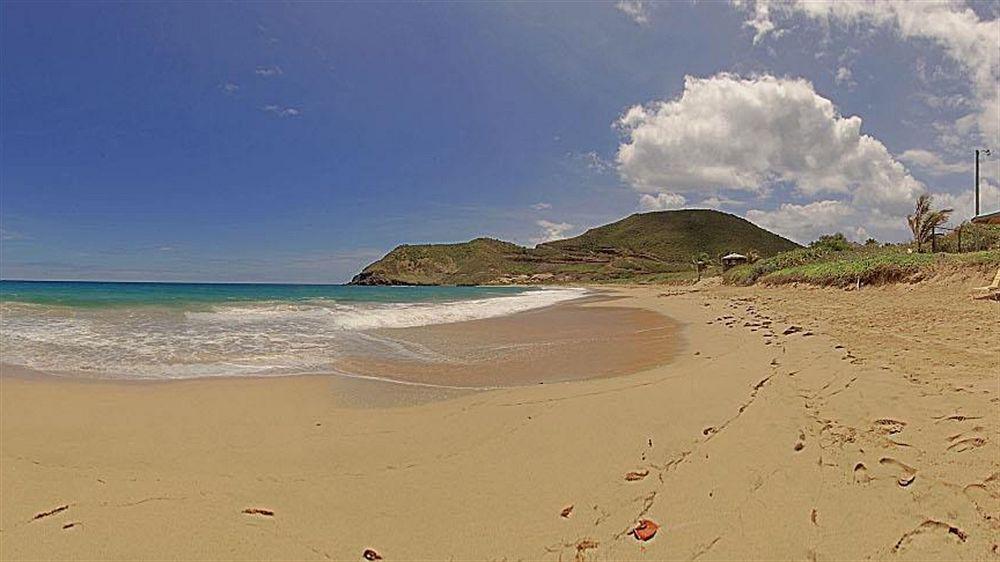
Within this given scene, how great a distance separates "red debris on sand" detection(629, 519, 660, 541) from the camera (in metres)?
2.54

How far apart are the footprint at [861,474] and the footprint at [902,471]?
130mm

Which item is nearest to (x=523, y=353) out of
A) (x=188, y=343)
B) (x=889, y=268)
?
(x=188, y=343)

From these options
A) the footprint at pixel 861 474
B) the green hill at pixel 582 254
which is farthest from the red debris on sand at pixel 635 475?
the green hill at pixel 582 254

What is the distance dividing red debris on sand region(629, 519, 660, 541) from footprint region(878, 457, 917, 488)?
147 cm

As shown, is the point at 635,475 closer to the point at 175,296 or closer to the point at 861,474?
the point at 861,474

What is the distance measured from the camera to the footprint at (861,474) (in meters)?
2.87

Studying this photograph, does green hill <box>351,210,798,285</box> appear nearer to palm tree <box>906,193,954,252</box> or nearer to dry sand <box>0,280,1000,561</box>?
palm tree <box>906,193,954,252</box>

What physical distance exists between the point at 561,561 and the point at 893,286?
1970 centimetres

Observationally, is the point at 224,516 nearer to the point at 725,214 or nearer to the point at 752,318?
the point at 752,318

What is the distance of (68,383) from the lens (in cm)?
638

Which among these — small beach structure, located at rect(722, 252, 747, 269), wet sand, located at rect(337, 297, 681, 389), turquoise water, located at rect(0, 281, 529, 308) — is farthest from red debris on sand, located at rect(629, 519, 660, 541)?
small beach structure, located at rect(722, 252, 747, 269)

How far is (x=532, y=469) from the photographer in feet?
11.3

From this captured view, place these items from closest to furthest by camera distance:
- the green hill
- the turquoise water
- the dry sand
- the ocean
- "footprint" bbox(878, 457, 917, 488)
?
the dry sand < "footprint" bbox(878, 457, 917, 488) < the ocean < the turquoise water < the green hill

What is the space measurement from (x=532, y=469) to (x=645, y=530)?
1.01 meters
